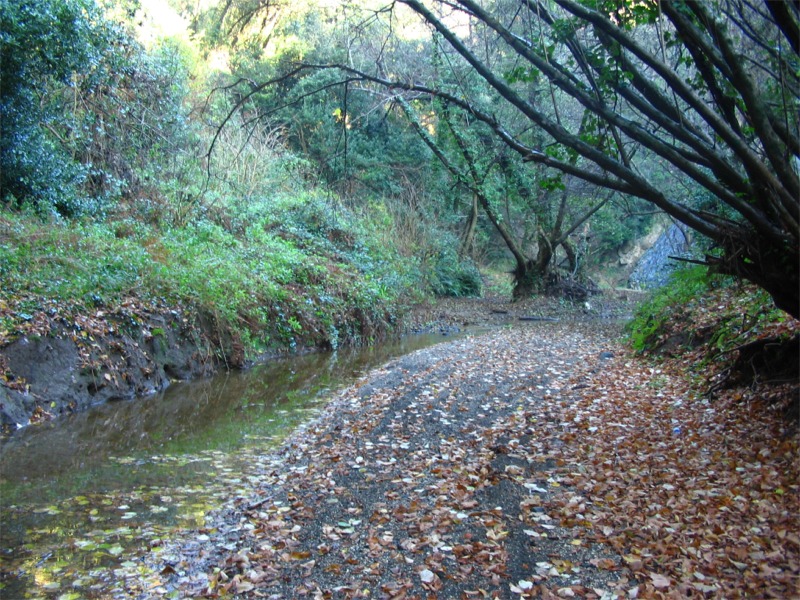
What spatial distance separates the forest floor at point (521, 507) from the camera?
14.6 ft

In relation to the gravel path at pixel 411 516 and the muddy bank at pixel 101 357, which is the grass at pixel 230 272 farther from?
the gravel path at pixel 411 516

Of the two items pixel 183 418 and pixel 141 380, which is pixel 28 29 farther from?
pixel 183 418

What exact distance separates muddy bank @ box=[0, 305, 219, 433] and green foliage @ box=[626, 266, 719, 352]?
29.5 feet

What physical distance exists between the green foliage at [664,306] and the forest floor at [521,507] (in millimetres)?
3932

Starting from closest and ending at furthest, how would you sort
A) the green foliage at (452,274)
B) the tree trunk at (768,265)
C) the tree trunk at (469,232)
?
the tree trunk at (768,265), the green foliage at (452,274), the tree trunk at (469,232)

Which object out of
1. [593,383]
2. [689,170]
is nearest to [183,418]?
[593,383]

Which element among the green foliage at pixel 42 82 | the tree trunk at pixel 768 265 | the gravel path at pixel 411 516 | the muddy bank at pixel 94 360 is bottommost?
the gravel path at pixel 411 516

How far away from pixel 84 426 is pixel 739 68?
8841 mm

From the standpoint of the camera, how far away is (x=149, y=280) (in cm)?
1251

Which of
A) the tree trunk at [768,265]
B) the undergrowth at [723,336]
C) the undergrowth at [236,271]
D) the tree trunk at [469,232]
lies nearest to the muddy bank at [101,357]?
the undergrowth at [236,271]

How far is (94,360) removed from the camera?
10.2 m

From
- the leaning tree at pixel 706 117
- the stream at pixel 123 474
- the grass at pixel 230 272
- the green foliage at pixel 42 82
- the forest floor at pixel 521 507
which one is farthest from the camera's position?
the green foliage at pixel 42 82

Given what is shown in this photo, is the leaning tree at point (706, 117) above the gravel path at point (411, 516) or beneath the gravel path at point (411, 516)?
above

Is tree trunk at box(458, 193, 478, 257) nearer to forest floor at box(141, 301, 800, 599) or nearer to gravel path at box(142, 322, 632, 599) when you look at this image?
gravel path at box(142, 322, 632, 599)
